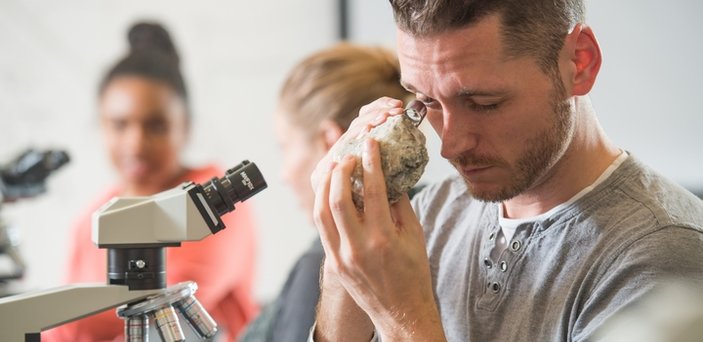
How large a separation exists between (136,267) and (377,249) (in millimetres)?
302

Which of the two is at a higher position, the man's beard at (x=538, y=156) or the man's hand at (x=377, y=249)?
the man's beard at (x=538, y=156)

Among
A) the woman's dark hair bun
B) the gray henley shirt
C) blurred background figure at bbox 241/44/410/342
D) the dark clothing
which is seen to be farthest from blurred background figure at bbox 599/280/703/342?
the woman's dark hair bun

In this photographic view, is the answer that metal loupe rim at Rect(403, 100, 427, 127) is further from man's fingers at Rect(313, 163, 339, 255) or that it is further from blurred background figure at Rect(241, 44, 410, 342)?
blurred background figure at Rect(241, 44, 410, 342)

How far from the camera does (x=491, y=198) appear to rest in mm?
1154

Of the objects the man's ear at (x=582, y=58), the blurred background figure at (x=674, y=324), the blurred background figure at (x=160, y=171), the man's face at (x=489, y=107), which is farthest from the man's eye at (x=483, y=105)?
the blurred background figure at (x=160, y=171)

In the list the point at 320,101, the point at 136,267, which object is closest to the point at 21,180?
the point at 320,101

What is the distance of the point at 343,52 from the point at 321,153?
224 mm

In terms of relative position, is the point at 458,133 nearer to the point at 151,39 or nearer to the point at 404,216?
the point at 404,216

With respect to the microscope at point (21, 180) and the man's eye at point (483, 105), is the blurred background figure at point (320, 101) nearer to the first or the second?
the microscope at point (21, 180)

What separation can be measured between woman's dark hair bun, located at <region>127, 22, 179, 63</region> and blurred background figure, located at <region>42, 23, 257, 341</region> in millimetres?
106

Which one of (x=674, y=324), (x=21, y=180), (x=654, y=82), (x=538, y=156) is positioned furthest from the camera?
(x=654, y=82)

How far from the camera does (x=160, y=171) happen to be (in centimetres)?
269

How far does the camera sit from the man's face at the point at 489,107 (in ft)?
3.60

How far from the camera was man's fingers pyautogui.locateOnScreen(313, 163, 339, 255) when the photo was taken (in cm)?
106
